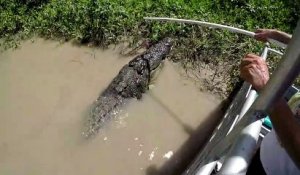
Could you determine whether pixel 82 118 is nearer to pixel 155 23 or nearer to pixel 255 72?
pixel 155 23

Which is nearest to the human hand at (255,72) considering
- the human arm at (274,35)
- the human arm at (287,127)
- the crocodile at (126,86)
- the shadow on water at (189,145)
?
the human arm at (287,127)

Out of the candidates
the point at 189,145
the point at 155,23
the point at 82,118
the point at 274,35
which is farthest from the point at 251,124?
the point at 155,23

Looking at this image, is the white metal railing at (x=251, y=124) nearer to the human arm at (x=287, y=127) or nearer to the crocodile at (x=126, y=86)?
the human arm at (x=287, y=127)

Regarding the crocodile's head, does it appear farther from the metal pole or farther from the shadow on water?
the metal pole

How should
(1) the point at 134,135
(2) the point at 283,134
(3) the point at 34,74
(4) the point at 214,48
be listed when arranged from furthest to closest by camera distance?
1. (4) the point at 214,48
2. (3) the point at 34,74
3. (1) the point at 134,135
4. (2) the point at 283,134

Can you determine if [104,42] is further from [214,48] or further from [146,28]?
[214,48]

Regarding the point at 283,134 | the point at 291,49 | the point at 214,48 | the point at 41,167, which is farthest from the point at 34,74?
the point at 291,49

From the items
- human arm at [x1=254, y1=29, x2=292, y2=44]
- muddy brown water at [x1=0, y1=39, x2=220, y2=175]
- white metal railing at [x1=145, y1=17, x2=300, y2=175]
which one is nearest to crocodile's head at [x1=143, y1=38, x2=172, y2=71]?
muddy brown water at [x1=0, y1=39, x2=220, y2=175]
